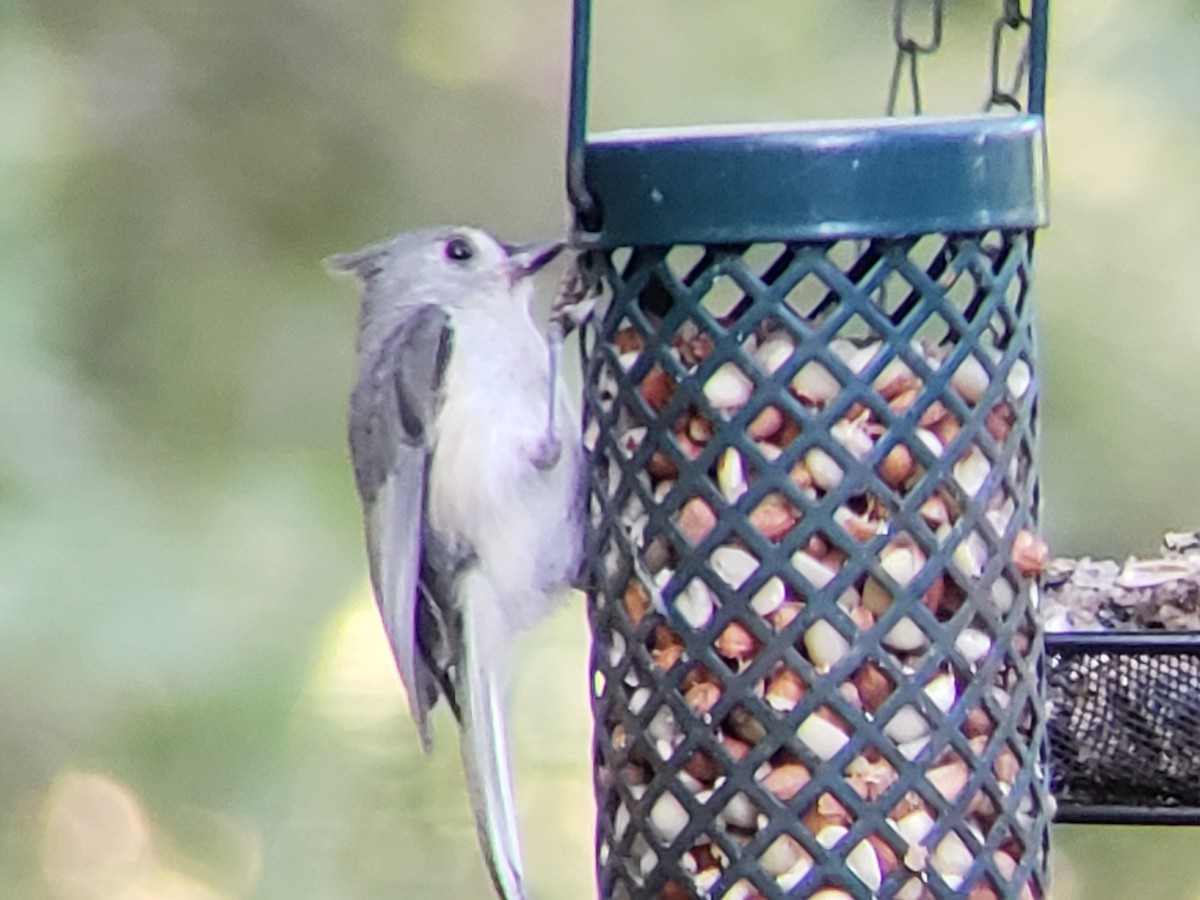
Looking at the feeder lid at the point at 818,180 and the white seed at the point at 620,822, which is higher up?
the feeder lid at the point at 818,180

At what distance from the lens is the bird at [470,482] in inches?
66.8

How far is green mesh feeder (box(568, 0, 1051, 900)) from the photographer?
1342 millimetres

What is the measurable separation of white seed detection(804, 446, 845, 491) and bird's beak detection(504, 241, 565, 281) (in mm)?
375

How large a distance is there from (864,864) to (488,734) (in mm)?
418

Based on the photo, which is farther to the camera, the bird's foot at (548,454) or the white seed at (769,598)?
the bird's foot at (548,454)

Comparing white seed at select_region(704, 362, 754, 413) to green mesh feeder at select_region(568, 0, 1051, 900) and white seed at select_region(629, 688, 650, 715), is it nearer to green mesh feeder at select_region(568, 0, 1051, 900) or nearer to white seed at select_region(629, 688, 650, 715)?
green mesh feeder at select_region(568, 0, 1051, 900)

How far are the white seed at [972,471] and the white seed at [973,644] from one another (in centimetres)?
9

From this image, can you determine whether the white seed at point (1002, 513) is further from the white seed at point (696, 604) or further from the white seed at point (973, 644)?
the white seed at point (696, 604)

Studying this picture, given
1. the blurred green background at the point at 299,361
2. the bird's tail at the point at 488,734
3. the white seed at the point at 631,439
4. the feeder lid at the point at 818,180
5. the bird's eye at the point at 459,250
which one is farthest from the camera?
the blurred green background at the point at 299,361

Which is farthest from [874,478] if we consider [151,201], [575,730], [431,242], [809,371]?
[151,201]

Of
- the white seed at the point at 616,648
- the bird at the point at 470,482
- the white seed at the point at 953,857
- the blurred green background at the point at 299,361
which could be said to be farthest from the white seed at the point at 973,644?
the blurred green background at the point at 299,361

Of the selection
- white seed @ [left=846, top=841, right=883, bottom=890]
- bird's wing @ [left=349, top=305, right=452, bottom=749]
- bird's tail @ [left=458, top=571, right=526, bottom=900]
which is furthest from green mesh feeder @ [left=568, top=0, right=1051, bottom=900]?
bird's wing @ [left=349, top=305, right=452, bottom=749]

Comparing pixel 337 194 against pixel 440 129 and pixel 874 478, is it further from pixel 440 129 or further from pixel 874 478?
pixel 874 478

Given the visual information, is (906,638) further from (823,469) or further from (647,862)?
(647,862)
